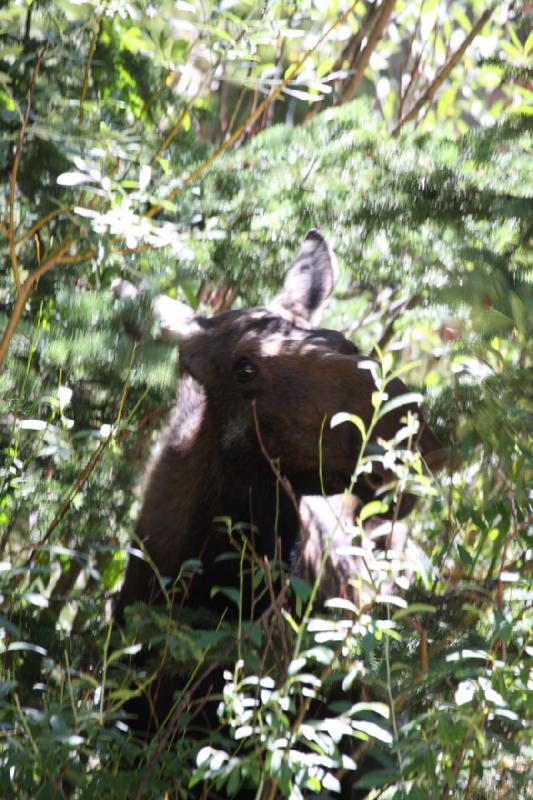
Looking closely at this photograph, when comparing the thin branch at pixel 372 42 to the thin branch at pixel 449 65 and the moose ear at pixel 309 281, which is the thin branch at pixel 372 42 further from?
the moose ear at pixel 309 281

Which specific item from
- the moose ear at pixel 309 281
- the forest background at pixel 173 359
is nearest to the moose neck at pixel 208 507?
the forest background at pixel 173 359

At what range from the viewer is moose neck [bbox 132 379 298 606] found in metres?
3.57

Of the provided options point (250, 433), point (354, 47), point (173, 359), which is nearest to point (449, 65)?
point (354, 47)

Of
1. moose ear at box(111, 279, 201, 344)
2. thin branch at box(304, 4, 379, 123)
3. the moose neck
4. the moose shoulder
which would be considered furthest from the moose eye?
thin branch at box(304, 4, 379, 123)

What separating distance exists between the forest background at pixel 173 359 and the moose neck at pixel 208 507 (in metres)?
0.20

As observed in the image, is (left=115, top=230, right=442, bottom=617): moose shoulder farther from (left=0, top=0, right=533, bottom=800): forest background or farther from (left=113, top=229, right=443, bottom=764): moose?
(left=0, top=0, right=533, bottom=800): forest background

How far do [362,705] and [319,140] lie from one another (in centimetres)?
210

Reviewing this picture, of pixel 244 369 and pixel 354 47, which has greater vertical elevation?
pixel 354 47

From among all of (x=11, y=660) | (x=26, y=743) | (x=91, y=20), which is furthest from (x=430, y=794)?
(x=91, y=20)

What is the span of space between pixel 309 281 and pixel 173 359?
0.70m

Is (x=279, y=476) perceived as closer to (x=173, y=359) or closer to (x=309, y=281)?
(x=173, y=359)

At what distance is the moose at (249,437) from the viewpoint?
329cm

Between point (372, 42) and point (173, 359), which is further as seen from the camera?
point (372, 42)

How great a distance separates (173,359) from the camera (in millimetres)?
3766
